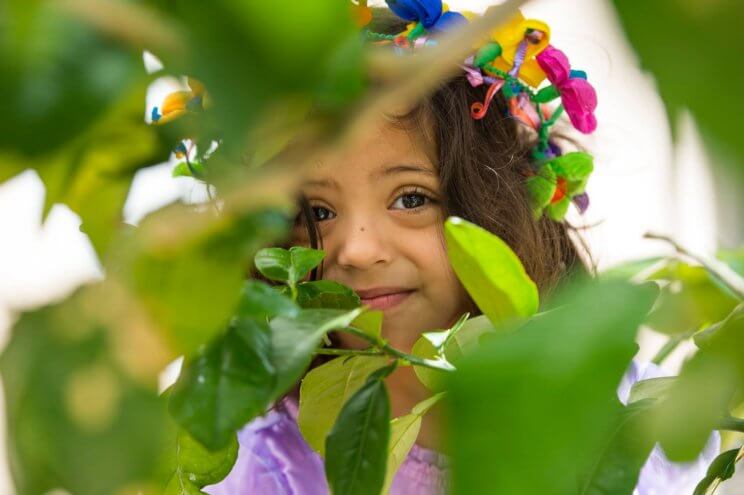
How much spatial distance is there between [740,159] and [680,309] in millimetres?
124

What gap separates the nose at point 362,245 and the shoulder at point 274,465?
22cm

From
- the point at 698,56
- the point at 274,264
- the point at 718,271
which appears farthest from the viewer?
the point at 274,264

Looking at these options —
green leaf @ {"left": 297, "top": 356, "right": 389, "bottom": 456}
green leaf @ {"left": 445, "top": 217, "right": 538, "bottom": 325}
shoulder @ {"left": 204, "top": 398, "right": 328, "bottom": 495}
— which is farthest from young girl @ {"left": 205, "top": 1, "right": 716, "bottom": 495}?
green leaf @ {"left": 445, "top": 217, "right": 538, "bottom": 325}

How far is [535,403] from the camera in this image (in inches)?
4.7

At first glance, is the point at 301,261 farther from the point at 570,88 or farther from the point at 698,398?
the point at 570,88

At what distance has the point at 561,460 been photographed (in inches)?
4.7

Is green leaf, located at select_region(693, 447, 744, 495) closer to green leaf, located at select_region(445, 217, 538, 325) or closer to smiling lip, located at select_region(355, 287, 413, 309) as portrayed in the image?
green leaf, located at select_region(445, 217, 538, 325)

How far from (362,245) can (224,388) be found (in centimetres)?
63

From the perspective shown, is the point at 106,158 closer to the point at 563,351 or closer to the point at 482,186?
the point at 563,351

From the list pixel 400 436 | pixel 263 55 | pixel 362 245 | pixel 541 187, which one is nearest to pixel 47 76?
pixel 263 55

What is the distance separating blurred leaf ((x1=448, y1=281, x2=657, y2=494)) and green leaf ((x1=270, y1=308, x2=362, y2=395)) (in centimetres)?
8

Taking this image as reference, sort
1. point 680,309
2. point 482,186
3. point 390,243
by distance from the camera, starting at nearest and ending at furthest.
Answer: point 680,309
point 390,243
point 482,186

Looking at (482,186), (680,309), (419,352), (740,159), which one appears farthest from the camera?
(482,186)

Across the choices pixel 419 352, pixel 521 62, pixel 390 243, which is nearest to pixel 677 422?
pixel 419 352
